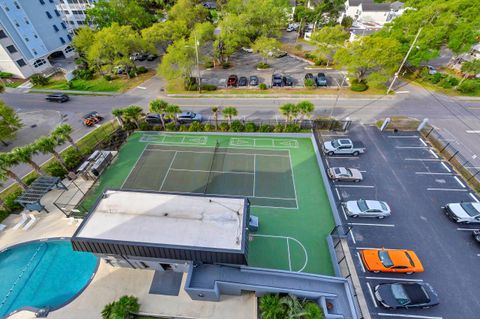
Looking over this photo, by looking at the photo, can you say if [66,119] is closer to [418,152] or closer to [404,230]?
[404,230]

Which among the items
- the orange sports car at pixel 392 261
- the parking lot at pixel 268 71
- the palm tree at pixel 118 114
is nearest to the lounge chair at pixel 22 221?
the palm tree at pixel 118 114

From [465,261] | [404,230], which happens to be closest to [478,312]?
[465,261]

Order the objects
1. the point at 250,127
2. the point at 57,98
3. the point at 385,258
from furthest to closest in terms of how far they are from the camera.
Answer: the point at 57,98 → the point at 250,127 → the point at 385,258

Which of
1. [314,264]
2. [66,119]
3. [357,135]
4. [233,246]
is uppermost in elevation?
[66,119]

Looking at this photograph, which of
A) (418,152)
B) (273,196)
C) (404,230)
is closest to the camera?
(404,230)

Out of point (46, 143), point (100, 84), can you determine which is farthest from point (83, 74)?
point (46, 143)

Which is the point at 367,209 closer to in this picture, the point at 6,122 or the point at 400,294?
the point at 400,294
